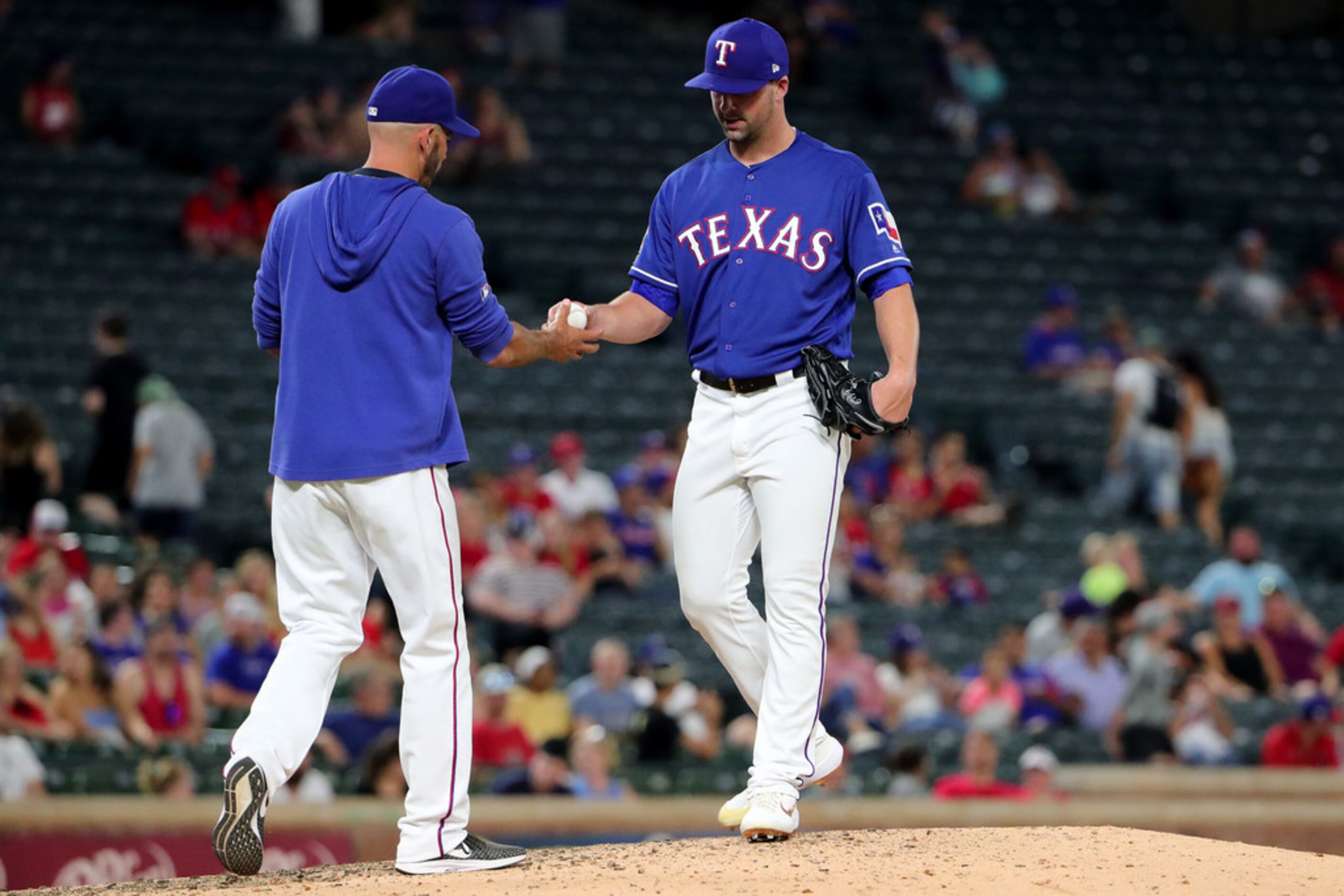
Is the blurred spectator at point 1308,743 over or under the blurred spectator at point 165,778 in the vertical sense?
over

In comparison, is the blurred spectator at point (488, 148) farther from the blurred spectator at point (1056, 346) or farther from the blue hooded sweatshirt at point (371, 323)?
the blue hooded sweatshirt at point (371, 323)

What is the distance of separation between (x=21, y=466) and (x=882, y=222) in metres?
7.38

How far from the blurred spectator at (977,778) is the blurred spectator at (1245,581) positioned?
371 cm

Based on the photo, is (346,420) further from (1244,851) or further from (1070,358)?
(1070,358)

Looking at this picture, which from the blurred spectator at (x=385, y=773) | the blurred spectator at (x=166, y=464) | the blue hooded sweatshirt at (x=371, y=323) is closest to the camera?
the blue hooded sweatshirt at (x=371, y=323)

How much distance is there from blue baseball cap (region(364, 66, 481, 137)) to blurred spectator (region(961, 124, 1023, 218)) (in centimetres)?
1420

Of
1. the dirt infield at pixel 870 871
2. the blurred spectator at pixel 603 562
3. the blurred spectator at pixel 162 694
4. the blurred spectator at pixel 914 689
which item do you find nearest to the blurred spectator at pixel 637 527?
the blurred spectator at pixel 603 562

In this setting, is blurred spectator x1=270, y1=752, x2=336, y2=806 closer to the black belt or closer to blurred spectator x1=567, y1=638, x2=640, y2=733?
blurred spectator x1=567, y1=638, x2=640, y2=733

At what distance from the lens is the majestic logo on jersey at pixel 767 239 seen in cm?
511

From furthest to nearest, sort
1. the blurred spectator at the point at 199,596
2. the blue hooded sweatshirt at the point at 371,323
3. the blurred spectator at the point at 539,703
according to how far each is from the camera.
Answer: the blurred spectator at the point at 199,596, the blurred spectator at the point at 539,703, the blue hooded sweatshirt at the point at 371,323

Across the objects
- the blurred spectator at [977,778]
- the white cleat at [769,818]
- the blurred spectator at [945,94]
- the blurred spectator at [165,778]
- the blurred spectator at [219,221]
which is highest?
the blurred spectator at [945,94]

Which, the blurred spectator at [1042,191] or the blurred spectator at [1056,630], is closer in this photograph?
the blurred spectator at [1056,630]

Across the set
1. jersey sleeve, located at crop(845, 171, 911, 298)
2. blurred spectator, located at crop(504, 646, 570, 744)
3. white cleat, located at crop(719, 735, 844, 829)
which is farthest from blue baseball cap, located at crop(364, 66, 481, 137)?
blurred spectator, located at crop(504, 646, 570, 744)

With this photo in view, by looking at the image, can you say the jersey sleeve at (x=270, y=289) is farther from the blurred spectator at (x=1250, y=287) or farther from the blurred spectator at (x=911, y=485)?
the blurred spectator at (x=1250, y=287)
